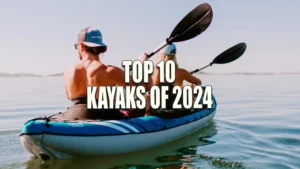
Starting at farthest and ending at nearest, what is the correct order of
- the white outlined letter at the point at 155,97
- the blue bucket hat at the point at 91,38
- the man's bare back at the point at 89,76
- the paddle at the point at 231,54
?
the paddle at the point at 231,54, the white outlined letter at the point at 155,97, the blue bucket hat at the point at 91,38, the man's bare back at the point at 89,76

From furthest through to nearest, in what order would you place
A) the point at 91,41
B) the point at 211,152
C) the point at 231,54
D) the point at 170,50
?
the point at 231,54, the point at 170,50, the point at 211,152, the point at 91,41

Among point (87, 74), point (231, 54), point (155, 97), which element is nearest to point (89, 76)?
point (87, 74)

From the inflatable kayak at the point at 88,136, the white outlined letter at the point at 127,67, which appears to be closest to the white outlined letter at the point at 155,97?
the inflatable kayak at the point at 88,136

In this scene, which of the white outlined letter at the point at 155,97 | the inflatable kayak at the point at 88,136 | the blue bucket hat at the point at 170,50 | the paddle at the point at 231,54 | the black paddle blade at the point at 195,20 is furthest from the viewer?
the paddle at the point at 231,54

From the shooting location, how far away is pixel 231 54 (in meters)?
12.0

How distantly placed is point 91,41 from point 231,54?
24.0 feet

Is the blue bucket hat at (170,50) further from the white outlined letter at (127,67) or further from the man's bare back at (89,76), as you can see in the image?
the man's bare back at (89,76)

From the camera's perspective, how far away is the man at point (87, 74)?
5652 millimetres

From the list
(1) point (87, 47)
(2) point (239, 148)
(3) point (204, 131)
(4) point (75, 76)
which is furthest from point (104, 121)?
(3) point (204, 131)

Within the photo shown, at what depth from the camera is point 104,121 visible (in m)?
5.91

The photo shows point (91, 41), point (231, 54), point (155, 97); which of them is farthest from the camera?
point (231, 54)

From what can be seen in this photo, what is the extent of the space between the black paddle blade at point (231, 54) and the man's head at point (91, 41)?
6.54m

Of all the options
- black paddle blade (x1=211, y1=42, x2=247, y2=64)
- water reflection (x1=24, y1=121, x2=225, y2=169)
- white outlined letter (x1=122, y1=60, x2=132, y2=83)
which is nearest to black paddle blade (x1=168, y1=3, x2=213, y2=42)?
white outlined letter (x1=122, y1=60, x2=132, y2=83)

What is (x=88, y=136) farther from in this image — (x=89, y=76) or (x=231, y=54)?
(x=231, y=54)
